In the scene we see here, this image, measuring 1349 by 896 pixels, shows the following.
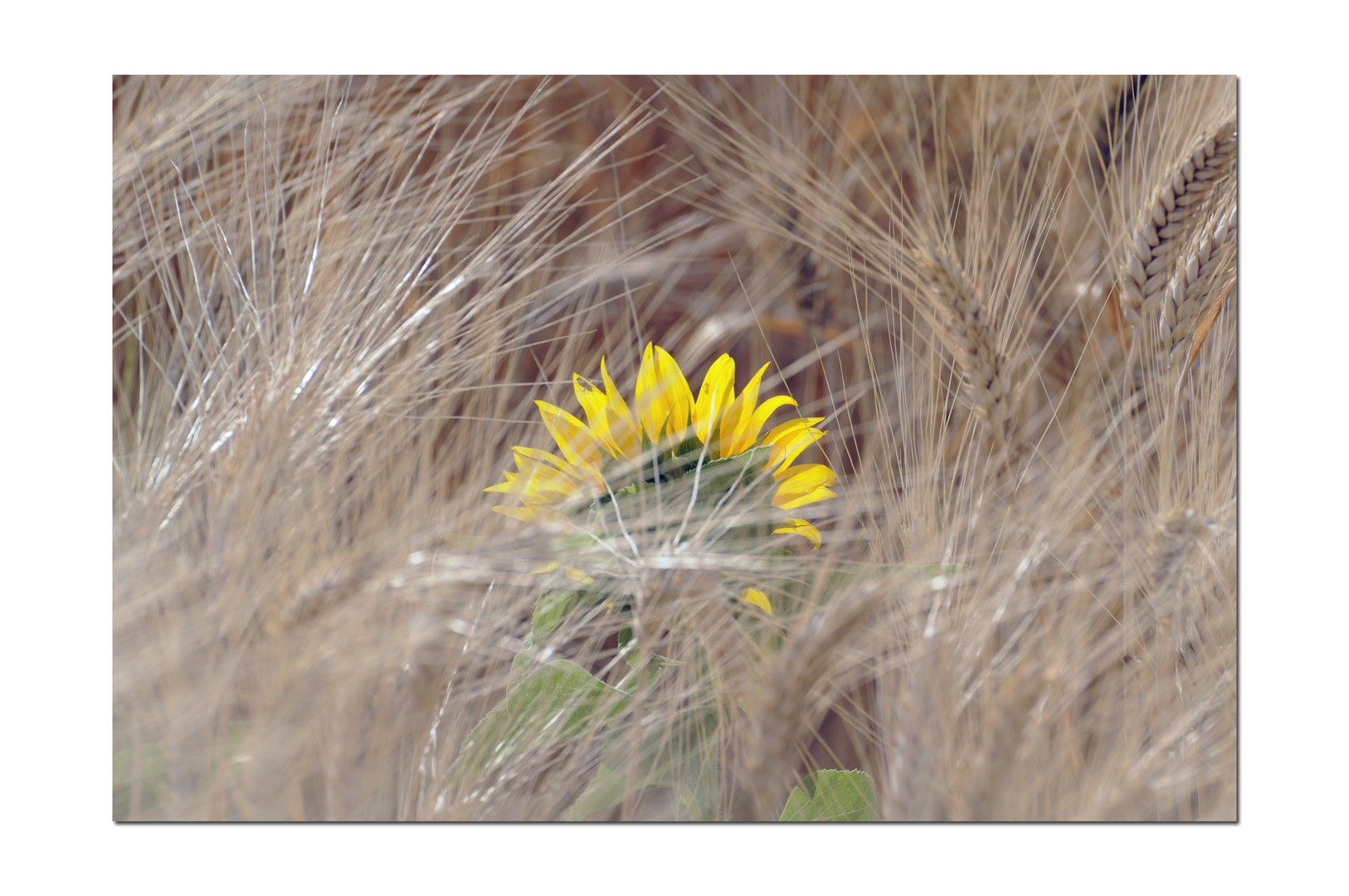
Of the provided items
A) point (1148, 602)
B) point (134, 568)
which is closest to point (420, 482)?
point (134, 568)

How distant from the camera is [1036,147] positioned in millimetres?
897

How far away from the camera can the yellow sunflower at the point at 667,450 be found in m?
0.74

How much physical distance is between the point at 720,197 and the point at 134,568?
24.2 inches

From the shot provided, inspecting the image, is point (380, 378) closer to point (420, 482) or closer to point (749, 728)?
point (420, 482)

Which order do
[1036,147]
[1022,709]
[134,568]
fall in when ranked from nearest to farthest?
[1022,709] → [134,568] → [1036,147]

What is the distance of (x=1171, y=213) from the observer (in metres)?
0.84

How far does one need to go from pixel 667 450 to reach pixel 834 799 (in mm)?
318

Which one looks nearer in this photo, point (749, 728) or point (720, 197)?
point (749, 728)

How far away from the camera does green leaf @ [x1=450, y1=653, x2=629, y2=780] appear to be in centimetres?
75

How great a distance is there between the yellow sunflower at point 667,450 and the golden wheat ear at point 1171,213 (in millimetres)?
302

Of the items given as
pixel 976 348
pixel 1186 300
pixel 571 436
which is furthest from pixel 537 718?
pixel 1186 300

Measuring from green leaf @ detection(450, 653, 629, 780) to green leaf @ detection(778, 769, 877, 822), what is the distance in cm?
17

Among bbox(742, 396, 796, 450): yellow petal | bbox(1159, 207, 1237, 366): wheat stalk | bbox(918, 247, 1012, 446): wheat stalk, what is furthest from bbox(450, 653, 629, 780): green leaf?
bbox(1159, 207, 1237, 366): wheat stalk

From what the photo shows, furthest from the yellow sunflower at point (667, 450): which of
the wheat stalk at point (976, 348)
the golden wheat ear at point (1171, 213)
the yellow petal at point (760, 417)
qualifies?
the golden wheat ear at point (1171, 213)
